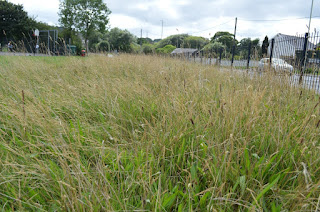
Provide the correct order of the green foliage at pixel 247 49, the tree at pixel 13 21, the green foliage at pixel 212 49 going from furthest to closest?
the tree at pixel 13 21 < the green foliage at pixel 212 49 < the green foliage at pixel 247 49

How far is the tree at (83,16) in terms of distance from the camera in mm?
34844

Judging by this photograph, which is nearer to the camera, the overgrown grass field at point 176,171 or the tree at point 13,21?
the overgrown grass field at point 176,171

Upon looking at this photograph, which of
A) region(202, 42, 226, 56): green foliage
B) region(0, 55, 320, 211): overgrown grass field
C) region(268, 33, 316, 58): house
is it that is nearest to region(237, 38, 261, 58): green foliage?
region(268, 33, 316, 58): house

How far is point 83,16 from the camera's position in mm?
34844

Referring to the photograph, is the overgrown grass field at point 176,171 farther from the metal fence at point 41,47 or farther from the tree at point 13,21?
the tree at point 13,21

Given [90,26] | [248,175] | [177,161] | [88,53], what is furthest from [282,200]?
[90,26]

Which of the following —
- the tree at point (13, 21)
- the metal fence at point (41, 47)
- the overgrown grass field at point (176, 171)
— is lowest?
the overgrown grass field at point (176, 171)

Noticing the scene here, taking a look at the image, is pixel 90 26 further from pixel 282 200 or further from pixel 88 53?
pixel 282 200

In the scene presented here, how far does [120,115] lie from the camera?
237 cm

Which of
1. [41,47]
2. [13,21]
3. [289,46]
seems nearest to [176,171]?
[289,46]

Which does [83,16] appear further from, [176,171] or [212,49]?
[176,171]

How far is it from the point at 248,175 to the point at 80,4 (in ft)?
129

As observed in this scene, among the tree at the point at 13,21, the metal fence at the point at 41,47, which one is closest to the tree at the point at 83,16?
the tree at the point at 13,21

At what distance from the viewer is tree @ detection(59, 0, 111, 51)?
34844 millimetres
